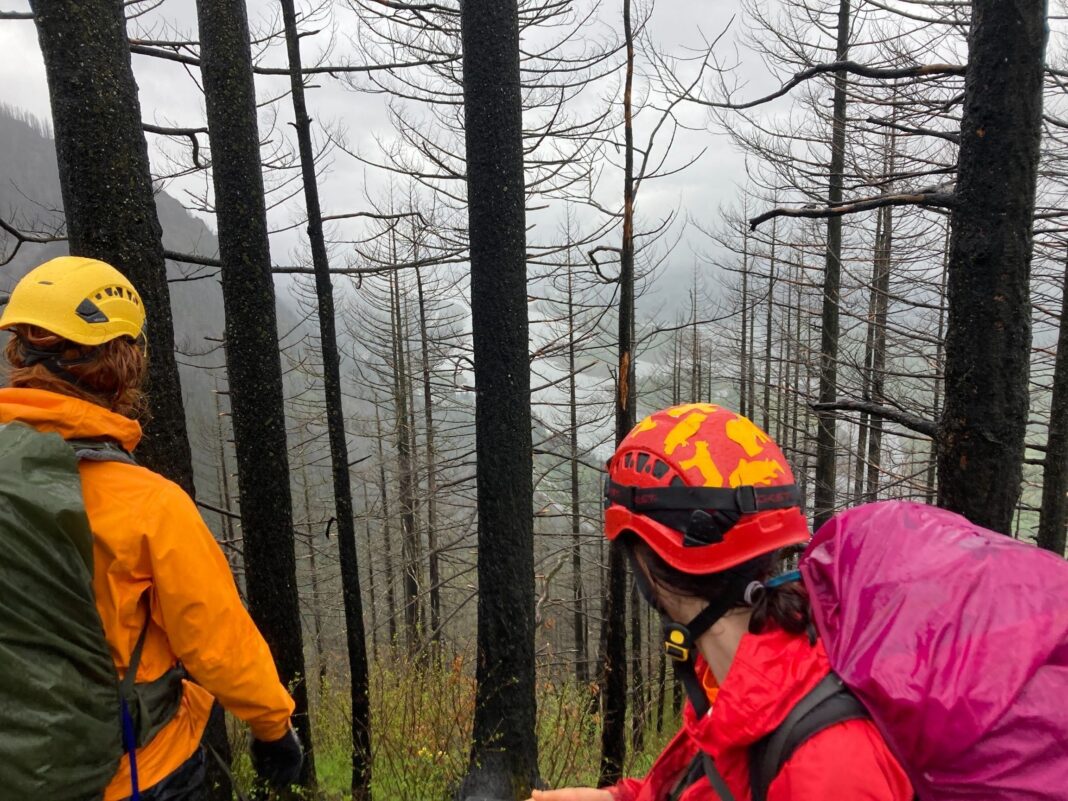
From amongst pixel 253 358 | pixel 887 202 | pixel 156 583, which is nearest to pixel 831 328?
pixel 887 202

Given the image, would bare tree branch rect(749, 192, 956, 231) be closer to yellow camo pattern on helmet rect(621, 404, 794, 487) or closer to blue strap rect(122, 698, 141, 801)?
yellow camo pattern on helmet rect(621, 404, 794, 487)

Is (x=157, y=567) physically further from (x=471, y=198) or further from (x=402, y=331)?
(x=402, y=331)

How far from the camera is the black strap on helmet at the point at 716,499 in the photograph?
137 cm

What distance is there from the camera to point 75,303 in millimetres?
1796

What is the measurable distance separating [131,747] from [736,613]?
5.95 feet

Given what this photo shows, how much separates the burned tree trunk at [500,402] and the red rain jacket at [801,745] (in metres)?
2.78

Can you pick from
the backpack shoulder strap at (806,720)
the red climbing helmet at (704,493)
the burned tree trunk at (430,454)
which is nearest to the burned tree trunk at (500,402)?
the red climbing helmet at (704,493)

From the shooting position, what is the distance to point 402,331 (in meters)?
20.0

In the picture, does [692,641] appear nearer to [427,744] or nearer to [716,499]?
[716,499]

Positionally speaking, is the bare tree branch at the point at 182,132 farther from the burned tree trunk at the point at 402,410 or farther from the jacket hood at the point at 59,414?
the burned tree trunk at the point at 402,410

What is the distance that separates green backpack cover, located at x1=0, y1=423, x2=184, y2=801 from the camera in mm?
1412

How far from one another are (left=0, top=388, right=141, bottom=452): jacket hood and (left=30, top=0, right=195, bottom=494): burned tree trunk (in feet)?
4.96

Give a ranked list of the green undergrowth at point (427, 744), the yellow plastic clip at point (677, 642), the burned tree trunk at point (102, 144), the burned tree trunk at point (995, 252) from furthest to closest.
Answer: the green undergrowth at point (427, 744) < the burned tree trunk at point (102, 144) < the burned tree trunk at point (995, 252) < the yellow plastic clip at point (677, 642)

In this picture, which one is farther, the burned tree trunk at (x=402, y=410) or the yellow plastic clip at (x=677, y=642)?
the burned tree trunk at (x=402, y=410)
